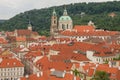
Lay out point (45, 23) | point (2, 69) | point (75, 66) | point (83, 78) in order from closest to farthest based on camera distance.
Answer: point (83, 78) → point (75, 66) → point (2, 69) → point (45, 23)

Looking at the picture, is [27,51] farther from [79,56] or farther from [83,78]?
[83,78]

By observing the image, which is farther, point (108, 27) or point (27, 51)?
point (108, 27)

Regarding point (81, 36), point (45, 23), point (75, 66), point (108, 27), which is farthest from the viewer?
point (45, 23)

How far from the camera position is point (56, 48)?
9088cm

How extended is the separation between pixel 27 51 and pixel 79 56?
2168 cm

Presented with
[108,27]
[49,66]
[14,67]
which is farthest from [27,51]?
[108,27]

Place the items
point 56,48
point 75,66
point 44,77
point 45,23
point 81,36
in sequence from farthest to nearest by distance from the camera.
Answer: point 45,23, point 81,36, point 56,48, point 75,66, point 44,77

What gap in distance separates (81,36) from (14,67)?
54374 millimetres

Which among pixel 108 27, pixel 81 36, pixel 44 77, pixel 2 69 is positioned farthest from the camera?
pixel 108 27

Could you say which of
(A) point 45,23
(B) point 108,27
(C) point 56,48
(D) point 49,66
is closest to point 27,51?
(C) point 56,48

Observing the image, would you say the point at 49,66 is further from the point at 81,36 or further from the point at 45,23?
the point at 45,23

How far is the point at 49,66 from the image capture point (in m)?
66.3

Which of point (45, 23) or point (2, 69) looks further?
point (45, 23)

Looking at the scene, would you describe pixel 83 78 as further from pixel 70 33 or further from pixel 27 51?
pixel 70 33
